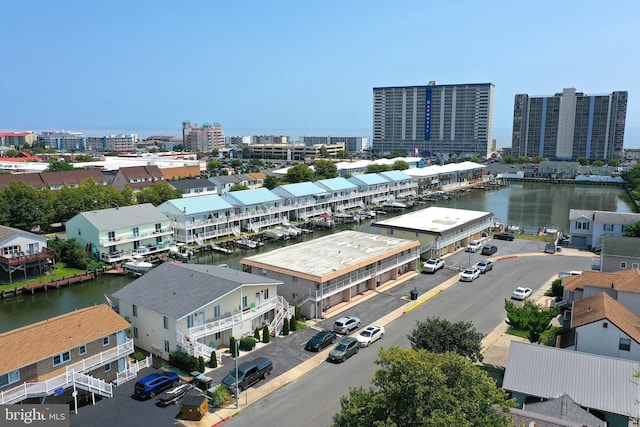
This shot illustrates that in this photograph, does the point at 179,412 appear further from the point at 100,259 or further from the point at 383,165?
the point at 383,165

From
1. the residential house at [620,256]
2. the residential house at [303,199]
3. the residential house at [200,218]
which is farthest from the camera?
the residential house at [303,199]

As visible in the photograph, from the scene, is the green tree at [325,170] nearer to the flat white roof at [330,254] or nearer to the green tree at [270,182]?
the green tree at [270,182]

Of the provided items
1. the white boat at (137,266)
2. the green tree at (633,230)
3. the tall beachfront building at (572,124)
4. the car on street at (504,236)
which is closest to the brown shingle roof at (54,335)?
the white boat at (137,266)

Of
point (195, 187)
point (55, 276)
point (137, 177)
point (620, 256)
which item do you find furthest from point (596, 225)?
point (137, 177)

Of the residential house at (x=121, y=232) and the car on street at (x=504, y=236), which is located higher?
the residential house at (x=121, y=232)

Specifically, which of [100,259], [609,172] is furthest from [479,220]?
[609,172]

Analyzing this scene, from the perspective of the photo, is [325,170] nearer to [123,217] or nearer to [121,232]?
[123,217]

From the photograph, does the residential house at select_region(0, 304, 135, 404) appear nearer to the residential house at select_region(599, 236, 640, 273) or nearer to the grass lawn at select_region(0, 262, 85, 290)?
the grass lawn at select_region(0, 262, 85, 290)
